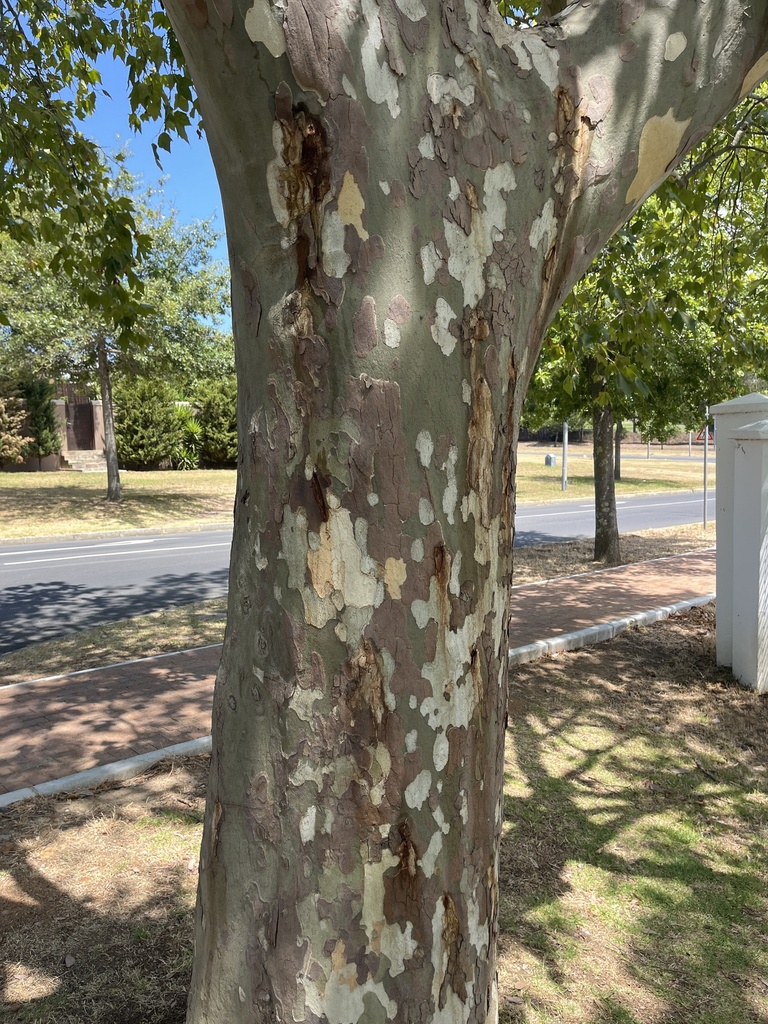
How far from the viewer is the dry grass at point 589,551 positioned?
1207 centimetres

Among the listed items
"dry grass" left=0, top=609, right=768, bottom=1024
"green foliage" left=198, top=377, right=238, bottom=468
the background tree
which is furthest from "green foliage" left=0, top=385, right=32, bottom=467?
"dry grass" left=0, top=609, right=768, bottom=1024

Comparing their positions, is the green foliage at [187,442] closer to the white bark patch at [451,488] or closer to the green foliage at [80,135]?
the green foliage at [80,135]

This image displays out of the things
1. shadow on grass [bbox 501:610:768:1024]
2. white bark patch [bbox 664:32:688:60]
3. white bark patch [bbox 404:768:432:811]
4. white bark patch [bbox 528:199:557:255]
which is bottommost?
shadow on grass [bbox 501:610:768:1024]

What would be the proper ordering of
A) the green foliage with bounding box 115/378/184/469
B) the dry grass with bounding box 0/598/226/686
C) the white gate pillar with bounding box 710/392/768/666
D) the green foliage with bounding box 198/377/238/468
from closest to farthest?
the white gate pillar with bounding box 710/392/768/666
the dry grass with bounding box 0/598/226/686
the green foliage with bounding box 115/378/184/469
the green foliage with bounding box 198/377/238/468

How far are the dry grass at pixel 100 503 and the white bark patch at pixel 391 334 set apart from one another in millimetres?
16482

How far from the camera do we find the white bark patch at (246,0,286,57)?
1608mm

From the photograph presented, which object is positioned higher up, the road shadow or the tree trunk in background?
the tree trunk in background

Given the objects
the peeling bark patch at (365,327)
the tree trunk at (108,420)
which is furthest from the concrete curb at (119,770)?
the tree trunk at (108,420)

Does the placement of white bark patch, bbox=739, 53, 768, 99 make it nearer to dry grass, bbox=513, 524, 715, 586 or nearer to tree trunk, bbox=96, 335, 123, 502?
dry grass, bbox=513, 524, 715, 586

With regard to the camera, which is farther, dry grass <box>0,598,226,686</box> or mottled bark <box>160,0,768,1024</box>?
dry grass <box>0,598,226,686</box>

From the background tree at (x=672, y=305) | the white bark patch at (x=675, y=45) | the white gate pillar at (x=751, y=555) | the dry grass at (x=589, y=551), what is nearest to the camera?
the white bark patch at (x=675, y=45)

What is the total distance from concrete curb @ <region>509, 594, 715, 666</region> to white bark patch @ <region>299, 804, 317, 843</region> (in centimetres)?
465

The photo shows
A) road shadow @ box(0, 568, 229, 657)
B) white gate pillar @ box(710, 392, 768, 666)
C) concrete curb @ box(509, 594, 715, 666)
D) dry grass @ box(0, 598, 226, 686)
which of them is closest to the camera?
white gate pillar @ box(710, 392, 768, 666)

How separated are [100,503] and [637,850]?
1870 centimetres
